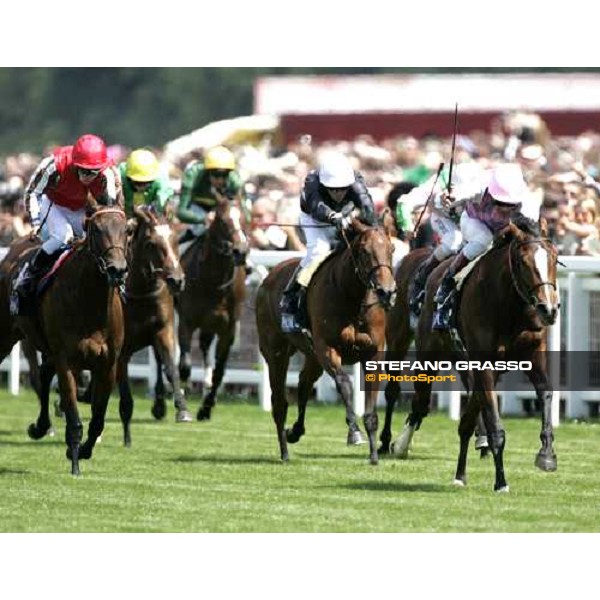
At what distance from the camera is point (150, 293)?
15172 mm

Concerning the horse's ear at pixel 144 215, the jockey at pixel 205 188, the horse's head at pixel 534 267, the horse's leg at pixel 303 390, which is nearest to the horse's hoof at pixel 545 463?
the horse's head at pixel 534 267

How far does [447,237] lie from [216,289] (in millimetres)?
3492

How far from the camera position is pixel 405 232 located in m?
14.8

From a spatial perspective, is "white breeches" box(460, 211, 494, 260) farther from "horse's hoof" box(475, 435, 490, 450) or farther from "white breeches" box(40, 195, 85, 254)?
"white breeches" box(40, 195, 85, 254)

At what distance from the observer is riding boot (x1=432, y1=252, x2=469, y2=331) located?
41.0 ft

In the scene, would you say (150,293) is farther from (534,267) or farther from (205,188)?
(534,267)

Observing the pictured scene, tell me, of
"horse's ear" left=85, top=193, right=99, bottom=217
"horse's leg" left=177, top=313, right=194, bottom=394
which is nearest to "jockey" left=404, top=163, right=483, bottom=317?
"horse's ear" left=85, top=193, right=99, bottom=217

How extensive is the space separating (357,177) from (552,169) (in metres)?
6.24

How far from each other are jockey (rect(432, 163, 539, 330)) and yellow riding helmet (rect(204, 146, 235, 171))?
5027 mm

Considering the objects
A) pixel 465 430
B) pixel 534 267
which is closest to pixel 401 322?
pixel 465 430

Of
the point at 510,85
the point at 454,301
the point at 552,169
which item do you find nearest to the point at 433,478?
→ the point at 454,301

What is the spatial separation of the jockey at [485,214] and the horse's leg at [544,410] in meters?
0.59

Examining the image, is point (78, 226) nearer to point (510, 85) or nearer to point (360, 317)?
point (360, 317)
